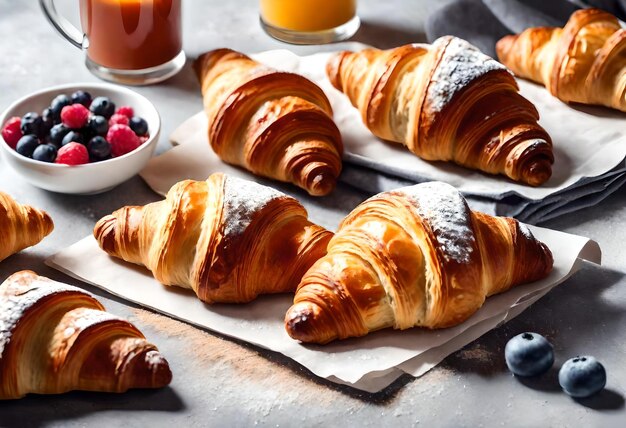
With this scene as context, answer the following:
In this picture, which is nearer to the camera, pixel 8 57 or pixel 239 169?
pixel 239 169

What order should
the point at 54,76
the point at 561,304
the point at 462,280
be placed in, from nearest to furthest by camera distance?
the point at 462,280, the point at 561,304, the point at 54,76

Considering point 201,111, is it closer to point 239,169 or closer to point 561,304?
point 239,169

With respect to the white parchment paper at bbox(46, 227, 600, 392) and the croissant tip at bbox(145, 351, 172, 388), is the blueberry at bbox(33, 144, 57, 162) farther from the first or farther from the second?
the croissant tip at bbox(145, 351, 172, 388)

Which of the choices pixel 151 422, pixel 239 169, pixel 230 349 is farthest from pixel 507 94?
pixel 151 422

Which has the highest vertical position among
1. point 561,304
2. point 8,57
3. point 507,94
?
point 507,94

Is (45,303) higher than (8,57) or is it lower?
higher
